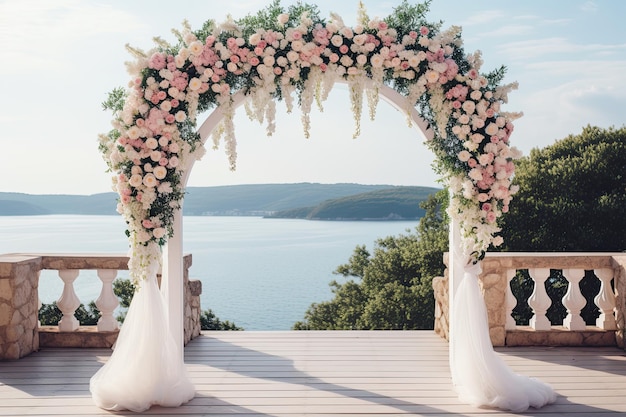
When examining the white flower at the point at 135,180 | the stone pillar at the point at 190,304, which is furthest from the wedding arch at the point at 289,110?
the stone pillar at the point at 190,304

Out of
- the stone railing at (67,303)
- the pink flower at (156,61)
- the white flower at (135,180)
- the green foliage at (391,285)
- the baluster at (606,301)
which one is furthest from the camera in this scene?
the green foliage at (391,285)

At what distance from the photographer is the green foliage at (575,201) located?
1298 cm

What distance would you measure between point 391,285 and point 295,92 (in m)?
→ 11.4

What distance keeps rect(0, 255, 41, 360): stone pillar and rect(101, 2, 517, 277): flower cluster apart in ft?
5.37

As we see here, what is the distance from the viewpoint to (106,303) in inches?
231

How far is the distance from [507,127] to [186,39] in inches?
91.6

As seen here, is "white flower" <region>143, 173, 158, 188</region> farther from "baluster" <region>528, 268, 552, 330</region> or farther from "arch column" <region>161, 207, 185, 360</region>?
"baluster" <region>528, 268, 552, 330</region>

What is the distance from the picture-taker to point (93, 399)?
4223 millimetres

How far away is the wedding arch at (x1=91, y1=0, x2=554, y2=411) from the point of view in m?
4.31

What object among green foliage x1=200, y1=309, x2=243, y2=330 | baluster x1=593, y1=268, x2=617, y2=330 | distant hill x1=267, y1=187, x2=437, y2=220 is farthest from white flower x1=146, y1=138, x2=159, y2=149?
distant hill x1=267, y1=187, x2=437, y2=220

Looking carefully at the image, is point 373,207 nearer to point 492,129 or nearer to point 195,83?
point 492,129

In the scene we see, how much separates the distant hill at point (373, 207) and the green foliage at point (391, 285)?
143 inches

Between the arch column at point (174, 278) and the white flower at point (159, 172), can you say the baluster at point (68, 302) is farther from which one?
the white flower at point (159, 172)

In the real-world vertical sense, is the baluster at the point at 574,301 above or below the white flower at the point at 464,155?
below
